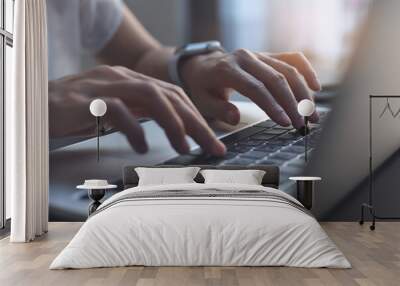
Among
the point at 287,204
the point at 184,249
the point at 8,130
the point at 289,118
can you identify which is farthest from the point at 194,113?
the point at 184,249

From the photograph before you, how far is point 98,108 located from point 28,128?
4.84 feet

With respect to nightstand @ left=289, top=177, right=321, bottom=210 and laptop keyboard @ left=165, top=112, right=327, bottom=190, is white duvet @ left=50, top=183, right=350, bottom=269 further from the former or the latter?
laptop keyboard @ left=165, top=112, right=327, bottom=190

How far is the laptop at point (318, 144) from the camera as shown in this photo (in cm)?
828

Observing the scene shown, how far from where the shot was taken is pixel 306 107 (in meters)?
7.94

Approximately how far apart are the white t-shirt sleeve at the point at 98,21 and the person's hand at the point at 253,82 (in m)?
1.10

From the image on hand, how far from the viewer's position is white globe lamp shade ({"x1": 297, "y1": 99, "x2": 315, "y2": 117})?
7.95 metres

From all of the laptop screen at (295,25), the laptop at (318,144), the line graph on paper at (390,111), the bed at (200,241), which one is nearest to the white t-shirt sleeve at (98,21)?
the laptop at (318,144)

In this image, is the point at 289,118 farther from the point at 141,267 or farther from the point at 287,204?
the point at 141,267

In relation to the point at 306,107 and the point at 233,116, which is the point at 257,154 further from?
the point at 306,107

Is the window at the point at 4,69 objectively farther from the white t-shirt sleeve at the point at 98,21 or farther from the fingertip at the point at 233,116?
the fingertip at the point at 233,116

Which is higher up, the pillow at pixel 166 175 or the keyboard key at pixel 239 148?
the keyboard key at pixel 239 148

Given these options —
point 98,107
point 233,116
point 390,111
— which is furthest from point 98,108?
point 390,111

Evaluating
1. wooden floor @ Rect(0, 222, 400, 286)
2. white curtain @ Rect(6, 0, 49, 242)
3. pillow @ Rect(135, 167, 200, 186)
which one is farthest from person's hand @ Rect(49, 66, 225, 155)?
wooden floor @ Rect(0, 222, 400, 286)

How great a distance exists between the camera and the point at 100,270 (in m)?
4.78
